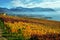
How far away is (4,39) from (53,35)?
2970mm

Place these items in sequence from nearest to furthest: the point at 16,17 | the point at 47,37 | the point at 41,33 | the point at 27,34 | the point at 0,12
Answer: the point at 47,37, the point at 41,33, the point at 27,34, the point at 16,17, the point at 0,12

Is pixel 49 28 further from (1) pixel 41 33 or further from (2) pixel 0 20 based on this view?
(2) pixel 0 20

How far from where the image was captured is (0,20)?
24.3m

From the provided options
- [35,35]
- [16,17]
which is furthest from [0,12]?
[35,35]

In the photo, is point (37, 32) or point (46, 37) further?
point (37, 32)

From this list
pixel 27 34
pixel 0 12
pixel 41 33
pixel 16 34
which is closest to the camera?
pixel 41 33

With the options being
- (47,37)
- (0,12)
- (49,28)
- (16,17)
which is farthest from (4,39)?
(0,12)

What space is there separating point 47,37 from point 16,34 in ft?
12.0

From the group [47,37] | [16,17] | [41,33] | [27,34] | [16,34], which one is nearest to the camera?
[47,37]

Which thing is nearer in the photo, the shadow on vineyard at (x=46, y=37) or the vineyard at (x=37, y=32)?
the shadow on vineyard at (x=46, y=37)

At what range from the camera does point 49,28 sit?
48.9 ft

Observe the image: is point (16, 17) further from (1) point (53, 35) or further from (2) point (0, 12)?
(1) point (53, 35)

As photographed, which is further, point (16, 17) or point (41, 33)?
point (16, 17)

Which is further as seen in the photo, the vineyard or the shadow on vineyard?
the vineyard
